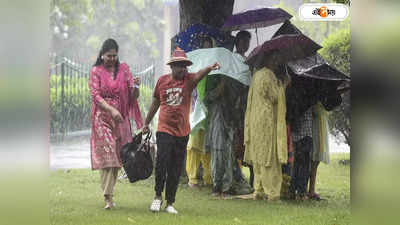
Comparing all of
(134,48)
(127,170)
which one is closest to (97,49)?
(134,48)

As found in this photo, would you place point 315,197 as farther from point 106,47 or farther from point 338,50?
point 106,47

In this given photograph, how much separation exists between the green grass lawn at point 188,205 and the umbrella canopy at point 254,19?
133 cm

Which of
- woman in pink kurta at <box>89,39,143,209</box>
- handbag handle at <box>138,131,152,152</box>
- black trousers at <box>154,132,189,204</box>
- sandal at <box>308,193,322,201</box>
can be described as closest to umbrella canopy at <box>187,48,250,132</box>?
black trousers at <box>154,132,189,204</box>

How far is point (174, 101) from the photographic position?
802 centimetres

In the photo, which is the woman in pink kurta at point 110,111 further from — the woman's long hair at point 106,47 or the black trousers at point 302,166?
the black trousers at point 302,166

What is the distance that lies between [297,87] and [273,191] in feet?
3.16

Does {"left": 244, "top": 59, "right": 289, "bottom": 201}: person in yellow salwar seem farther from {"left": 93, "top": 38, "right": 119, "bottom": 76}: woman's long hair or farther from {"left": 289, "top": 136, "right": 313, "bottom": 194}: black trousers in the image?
{"left": 93, "top": 38, "right": 119, "bottom": 76}: woman's long hair

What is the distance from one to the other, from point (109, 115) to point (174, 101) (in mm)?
606

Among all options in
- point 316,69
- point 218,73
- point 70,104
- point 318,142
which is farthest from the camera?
point 318,142

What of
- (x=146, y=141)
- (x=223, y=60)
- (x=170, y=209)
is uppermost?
(x=223, y=60)

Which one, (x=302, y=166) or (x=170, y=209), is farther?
(x=302, y=166)

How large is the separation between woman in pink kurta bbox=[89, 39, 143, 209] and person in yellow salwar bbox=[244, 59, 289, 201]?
3.40 feet

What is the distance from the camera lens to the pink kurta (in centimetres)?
806

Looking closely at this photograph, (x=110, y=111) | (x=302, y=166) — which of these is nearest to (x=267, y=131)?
(x=302, y=166)
